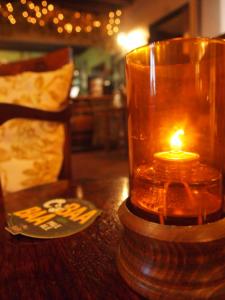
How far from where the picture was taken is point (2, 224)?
53cm

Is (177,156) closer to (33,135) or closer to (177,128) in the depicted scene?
(177,128)

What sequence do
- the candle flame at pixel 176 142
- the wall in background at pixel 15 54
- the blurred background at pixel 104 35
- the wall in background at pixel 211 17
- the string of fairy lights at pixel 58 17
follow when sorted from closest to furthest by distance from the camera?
the candle flame at pixel 176 142 < the wall in background at pixel 211 17 < the blurred background at pixel 104 35 < the string of fairy lights at pixel 58 17 < the wall in background at pixel 15 54

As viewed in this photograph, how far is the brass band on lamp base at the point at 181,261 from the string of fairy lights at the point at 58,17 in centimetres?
338

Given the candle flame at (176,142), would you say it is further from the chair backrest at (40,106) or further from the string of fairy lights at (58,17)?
the string of fairy lights at (58,17)

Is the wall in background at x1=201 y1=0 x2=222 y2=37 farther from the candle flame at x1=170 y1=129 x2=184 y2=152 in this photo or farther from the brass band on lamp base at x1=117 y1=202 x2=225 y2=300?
the brass band on lamp base at x1=117 y1=202 x2=225 y2=300

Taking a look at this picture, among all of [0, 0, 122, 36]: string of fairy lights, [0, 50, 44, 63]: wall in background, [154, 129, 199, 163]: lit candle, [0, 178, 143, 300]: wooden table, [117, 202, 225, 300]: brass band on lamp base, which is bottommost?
[0, 178, 143, 300]: wooden table

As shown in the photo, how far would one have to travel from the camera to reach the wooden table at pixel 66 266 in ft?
1.05

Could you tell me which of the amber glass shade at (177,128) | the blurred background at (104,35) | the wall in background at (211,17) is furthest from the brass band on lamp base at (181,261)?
the wall in background at (211,17)

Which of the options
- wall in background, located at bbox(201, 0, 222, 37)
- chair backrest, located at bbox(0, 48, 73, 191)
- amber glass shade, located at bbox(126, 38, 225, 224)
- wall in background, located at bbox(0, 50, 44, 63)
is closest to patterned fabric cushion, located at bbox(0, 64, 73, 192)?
chair backrest, located at bbox(0, 48, 73, 191)

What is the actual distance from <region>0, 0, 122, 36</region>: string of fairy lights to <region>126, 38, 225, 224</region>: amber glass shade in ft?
10.5

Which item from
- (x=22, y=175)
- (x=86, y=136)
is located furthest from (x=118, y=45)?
(x=22, y=175)

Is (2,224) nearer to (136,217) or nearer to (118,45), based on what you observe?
(136,217)

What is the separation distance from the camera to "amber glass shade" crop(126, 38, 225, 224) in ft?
1.09

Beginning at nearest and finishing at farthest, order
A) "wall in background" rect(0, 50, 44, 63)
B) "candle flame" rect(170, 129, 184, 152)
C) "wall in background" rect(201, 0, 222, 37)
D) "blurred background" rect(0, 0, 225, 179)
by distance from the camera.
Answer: "candle flame" rect(170, 129, 184, 152)
"wall in background" rect(201, 0, 222, 37)
"blurred background" rect(0, 0, 225, 179)
"wall in background" rect(0, 50, 44, 63)
